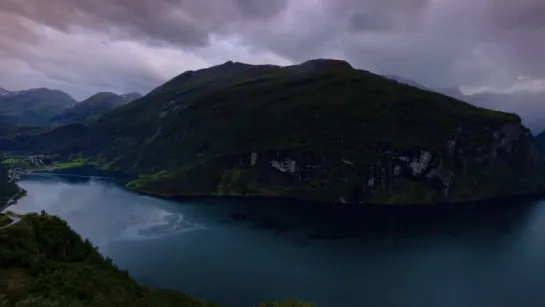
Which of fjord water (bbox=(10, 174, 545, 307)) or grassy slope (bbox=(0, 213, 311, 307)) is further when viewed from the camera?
fjord water (bbox=(10, 174, 545, 307))

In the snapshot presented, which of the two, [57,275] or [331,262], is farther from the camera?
[331,262]

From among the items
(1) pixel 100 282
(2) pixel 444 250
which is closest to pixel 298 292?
(1) pixel 100 282

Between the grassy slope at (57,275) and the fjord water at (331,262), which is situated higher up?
the grassy slope at (57,275)

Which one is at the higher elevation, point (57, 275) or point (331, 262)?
point (57, 275)

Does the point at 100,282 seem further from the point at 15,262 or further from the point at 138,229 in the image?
the point at 138,229

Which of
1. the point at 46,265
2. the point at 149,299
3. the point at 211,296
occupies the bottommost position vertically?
the point at 211,296

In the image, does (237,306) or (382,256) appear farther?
(382,256)

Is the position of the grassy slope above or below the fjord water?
above

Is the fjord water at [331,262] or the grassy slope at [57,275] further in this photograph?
the fjord water at [331,262]
